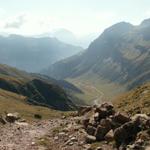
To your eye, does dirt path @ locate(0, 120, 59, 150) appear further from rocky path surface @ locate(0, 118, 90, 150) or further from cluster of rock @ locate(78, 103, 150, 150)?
cluster of rock @ locate(78, 103, 150, 150)

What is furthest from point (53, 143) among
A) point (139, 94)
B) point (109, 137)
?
point (139, 94)

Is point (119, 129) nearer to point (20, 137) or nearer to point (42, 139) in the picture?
point (42, 139)

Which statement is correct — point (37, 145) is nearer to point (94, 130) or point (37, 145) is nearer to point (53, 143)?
point (53, 143)

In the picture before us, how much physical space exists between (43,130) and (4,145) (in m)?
12.0

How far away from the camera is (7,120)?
66.1 meters

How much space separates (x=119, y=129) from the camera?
3281cm

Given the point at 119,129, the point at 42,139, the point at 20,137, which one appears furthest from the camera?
the point at 20,137

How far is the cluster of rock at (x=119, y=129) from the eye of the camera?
30906 millimetres

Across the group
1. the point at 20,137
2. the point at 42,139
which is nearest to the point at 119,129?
the point at 42,139

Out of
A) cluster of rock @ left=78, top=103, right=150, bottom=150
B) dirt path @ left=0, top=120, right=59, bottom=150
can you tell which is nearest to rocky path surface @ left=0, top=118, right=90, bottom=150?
dirt path @ left=0, top=120, right=59, bottom=150

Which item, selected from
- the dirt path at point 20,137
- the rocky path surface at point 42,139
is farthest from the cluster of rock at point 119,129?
the dirt path at point 20,137

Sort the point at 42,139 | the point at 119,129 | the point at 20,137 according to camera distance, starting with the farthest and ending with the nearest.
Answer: the point at 20,137, the point at 42,139, the point at 119,129

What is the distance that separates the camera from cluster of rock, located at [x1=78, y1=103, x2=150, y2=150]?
3091 cm

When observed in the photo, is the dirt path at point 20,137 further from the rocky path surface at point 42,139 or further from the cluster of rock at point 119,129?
the cluster of rock at point 119,129
